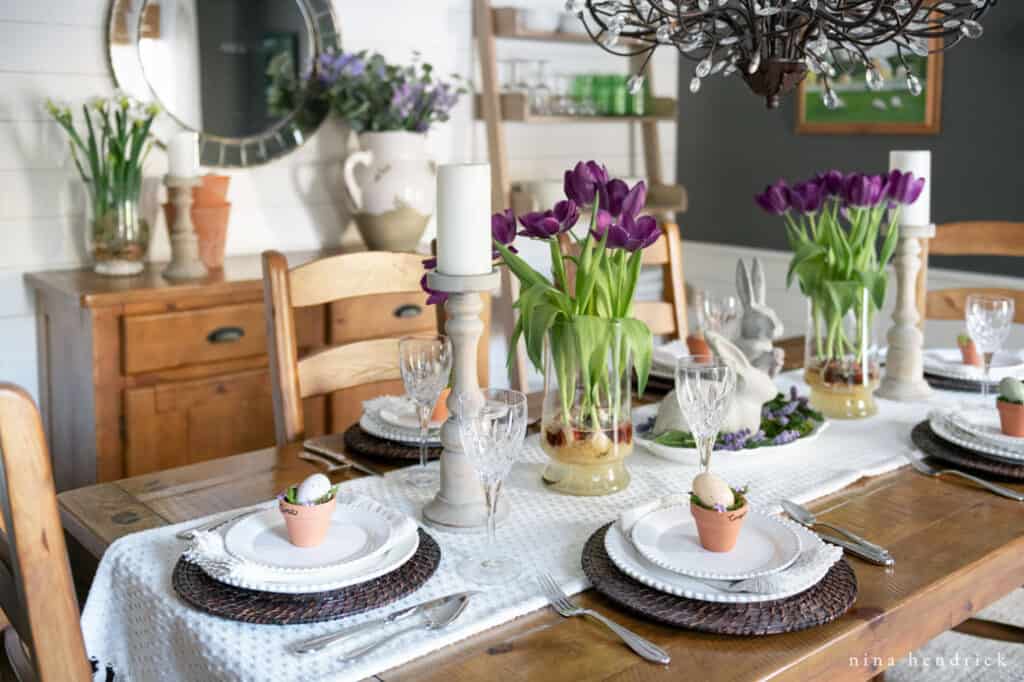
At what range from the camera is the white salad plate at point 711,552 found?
1.11 metres

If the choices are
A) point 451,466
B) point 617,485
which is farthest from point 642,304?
point 451,466

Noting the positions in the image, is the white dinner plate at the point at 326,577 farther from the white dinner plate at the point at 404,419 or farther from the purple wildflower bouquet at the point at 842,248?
the purple wildflower bouquet at the point at 842,248

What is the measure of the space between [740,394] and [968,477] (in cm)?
33

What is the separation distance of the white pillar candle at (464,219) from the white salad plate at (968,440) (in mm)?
770

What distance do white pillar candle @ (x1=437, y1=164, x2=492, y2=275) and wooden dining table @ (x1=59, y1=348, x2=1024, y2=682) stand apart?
40cm

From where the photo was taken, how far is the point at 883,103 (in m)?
3.58

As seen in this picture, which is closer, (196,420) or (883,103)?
(196,420)

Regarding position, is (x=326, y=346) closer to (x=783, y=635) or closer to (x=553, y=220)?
(x=553, y=220)

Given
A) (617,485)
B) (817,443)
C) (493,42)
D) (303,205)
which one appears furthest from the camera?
(493,42)

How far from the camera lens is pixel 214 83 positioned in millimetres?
3072

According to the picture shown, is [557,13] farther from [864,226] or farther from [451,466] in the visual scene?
[451,466]

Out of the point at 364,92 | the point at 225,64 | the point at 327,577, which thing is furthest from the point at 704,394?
the point at 225,64

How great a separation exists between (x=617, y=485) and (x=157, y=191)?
6.69 feet

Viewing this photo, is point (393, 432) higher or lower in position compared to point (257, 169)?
lower
